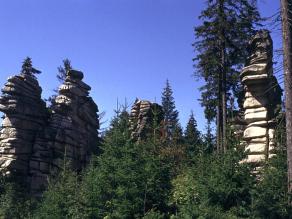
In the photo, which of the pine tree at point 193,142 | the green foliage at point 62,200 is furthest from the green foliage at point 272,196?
the green foliage at point 62,200

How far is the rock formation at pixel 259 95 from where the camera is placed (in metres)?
25.8

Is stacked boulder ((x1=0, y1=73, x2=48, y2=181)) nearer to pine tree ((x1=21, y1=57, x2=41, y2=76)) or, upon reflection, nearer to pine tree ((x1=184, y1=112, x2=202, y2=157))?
pine tree ((x1=21, y1=57, x2=41, y2=76))

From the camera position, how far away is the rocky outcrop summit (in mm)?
36594

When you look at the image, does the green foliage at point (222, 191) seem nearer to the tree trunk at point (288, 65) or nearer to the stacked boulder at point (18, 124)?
the tree trunk at point (288, 65)

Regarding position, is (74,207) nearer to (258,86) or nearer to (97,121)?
(258,86)

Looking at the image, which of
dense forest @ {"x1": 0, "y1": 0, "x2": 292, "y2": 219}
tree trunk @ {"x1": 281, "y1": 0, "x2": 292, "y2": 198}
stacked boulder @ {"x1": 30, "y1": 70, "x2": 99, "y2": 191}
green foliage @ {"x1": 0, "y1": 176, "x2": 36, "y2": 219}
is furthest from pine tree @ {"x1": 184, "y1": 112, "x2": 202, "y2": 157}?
green foliage @ {"x1": 0, "y1": 176, "x2": 36, "y2": 219}

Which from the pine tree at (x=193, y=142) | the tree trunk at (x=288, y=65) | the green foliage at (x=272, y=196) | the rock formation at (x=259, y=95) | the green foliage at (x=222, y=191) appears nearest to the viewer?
the green foliage at (x=272, y=196)

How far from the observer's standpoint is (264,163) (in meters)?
16.6

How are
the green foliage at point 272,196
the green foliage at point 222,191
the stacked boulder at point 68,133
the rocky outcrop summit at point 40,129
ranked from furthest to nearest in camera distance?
the stacked boulder at point 68,133
the rocky outcrop summit at point 40,129
the green foliage at point 222,191
the green foliage at point 272,196

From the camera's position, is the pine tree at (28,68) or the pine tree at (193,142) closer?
the pine tree at (193,142)

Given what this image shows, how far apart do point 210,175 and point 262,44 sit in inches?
554

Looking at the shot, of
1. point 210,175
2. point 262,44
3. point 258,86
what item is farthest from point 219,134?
point 210,175

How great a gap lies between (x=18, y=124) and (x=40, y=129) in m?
2.17

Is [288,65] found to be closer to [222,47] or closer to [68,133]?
[222,47]
